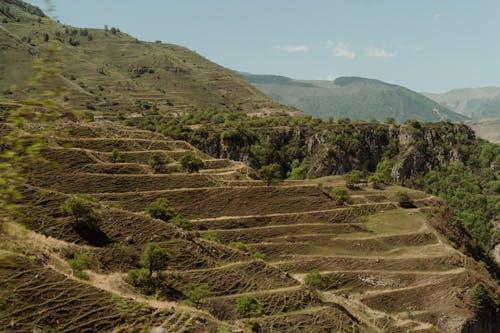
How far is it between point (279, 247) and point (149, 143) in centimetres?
2967

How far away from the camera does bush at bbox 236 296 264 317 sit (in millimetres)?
38044

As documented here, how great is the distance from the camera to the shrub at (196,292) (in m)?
38.4

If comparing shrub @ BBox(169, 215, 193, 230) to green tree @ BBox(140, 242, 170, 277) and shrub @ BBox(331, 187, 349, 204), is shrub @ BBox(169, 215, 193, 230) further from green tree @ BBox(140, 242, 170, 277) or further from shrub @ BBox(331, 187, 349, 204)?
shrub @ BBox(331, 187, 349, 204)

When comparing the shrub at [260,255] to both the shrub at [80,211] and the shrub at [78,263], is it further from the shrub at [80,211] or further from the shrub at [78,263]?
the shrub at [78,263]

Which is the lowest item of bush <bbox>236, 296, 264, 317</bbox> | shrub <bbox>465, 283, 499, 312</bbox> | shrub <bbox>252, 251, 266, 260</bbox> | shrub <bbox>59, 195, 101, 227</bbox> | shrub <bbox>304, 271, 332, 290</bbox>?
shrub <bbox>465, 283, 499, 312</bbox>

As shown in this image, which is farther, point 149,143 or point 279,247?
point 149,143

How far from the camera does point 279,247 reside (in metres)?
60.0

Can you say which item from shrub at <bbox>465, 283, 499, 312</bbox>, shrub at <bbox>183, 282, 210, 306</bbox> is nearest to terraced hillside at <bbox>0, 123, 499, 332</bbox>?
shrub at <bbox>183, 282, 210, 306</bbox>

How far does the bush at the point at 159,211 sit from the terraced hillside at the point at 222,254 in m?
2.02

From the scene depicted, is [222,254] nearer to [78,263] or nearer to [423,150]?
[78,263]

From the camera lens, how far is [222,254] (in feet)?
151

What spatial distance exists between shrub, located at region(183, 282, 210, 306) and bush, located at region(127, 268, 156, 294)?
344 cm

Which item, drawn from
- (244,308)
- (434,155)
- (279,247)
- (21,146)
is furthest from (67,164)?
(434,155)

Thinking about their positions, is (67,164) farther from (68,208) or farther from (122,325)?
(122,325)
